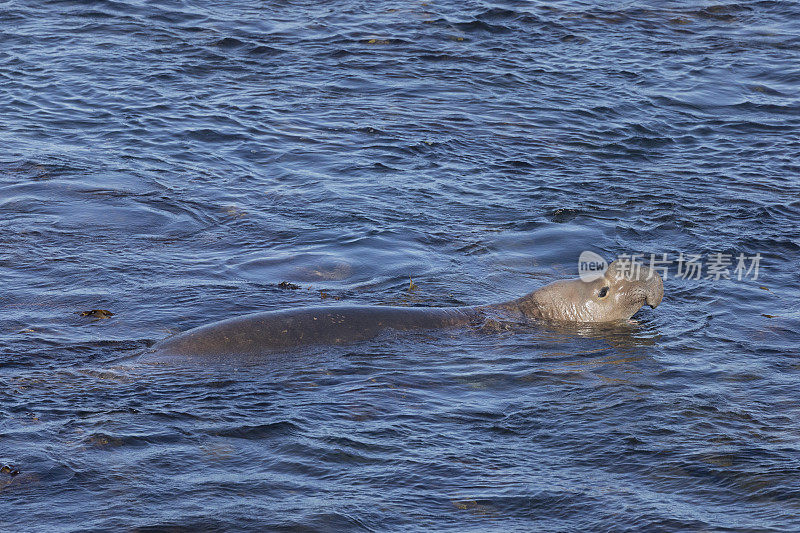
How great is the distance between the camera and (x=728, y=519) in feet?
21.3

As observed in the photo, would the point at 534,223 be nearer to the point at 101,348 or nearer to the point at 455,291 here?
the point at 455,291

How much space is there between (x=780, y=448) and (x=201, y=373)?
404 centimetres
